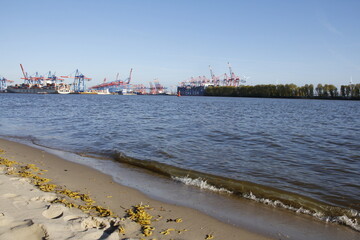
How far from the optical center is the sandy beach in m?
3.41

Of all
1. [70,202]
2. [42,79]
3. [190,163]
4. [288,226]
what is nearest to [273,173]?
[190,163]

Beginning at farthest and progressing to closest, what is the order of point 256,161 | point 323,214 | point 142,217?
point 256,161
point 323,214
point 142,217

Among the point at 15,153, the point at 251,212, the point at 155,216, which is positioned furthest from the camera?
the point at 15,153

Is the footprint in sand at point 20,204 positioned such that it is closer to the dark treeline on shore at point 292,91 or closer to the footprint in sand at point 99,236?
the footprint in sand at point 99,236

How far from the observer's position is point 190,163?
27.0 feet

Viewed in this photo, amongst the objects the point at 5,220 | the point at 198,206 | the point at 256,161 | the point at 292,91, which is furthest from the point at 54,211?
the point at 292,91

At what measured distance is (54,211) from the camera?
3.96 metres

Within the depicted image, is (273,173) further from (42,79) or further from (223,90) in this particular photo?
(42,79)

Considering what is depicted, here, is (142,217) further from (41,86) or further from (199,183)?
(41,86)

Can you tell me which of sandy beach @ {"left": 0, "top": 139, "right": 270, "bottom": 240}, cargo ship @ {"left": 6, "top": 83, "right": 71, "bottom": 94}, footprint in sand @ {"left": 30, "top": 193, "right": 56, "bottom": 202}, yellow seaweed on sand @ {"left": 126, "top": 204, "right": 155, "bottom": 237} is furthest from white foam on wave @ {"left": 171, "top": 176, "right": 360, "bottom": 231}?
cargo ship @ {"left": 6, "top": 83, "right": 71, "bottom": 94}

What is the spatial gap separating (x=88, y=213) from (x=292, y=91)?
156390 mm

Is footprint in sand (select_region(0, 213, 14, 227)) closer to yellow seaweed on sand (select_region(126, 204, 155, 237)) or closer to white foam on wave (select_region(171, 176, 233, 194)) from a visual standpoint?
yellow seaweed on sand (select_region(126, 204, 155, 237))

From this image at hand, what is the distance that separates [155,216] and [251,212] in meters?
1.80

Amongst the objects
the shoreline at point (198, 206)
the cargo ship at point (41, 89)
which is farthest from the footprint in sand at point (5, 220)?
the cargo ship at point (41, 89)
